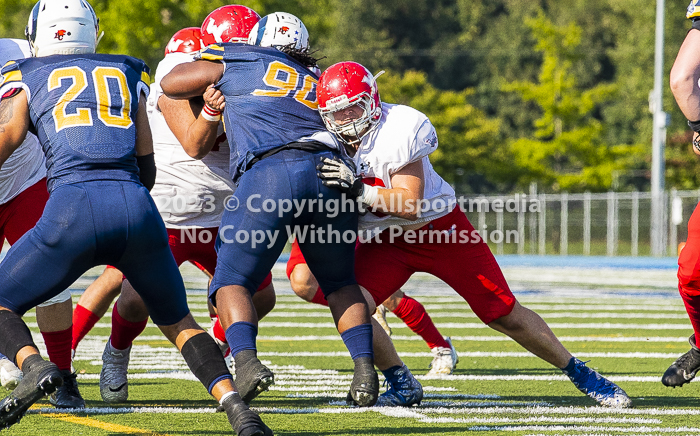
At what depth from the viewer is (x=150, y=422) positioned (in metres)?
4.21

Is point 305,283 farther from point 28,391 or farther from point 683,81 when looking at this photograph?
point 683,81

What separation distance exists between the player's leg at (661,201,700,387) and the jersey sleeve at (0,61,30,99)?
3259 mm

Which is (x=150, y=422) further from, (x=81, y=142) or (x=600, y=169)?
(x=600, y=169)

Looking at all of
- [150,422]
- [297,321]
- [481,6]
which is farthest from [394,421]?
[481,6]

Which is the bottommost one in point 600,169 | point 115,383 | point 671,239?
point 671,239

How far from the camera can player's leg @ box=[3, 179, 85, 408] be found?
468cm

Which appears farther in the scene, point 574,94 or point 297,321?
point 574,94

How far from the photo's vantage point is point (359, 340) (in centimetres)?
420

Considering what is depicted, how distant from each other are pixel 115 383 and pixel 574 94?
27.3 metres

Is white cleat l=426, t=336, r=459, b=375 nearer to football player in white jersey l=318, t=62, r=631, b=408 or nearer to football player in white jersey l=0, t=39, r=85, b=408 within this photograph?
football player in white jersey l=318, t=62, r=631, b=408

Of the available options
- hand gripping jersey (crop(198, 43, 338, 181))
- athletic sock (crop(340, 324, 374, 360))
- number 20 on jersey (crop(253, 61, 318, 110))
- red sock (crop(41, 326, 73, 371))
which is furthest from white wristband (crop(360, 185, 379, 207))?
red sock (crop(41, 326, 73, 371))

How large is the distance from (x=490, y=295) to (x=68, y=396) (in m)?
2.13

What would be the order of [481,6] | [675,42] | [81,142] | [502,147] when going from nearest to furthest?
[81,142] → [502,147] → [675,42] → [481,6]

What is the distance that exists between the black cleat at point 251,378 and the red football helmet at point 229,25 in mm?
1879
